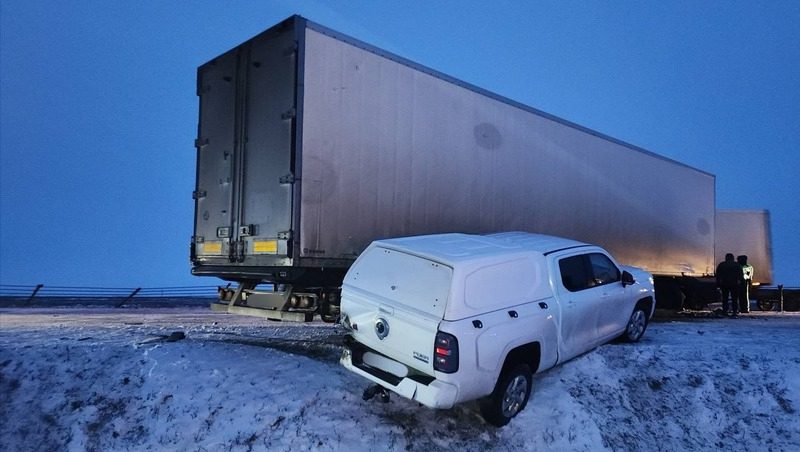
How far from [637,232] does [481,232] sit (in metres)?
6.11

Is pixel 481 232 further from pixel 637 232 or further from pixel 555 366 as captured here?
pixel 637 232

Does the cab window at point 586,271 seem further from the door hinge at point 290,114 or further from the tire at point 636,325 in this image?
the door hinge at point 290,114

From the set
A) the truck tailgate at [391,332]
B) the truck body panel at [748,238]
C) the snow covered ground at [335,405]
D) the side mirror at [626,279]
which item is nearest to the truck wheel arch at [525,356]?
the snow covered ground at [335,405]

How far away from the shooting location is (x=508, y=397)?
5703mm

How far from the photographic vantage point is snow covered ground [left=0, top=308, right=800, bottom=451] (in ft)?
18.1

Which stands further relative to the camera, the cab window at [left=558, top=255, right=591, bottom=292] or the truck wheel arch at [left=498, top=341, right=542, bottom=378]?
the cab window at [left=558, top=255, right=591, bottom=292]

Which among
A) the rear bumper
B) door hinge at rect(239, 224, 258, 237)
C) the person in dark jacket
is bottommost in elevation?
the rear bumper

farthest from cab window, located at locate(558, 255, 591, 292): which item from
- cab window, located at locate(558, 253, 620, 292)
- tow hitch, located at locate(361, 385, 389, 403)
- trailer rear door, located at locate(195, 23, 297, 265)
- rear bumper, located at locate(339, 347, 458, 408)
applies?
trailer rear door, located at locate(195, 23, 297, 265)

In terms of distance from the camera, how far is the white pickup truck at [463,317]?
5113 mm

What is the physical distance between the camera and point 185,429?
553 centimetres

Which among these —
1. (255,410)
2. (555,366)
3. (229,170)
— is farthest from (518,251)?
(229,170)

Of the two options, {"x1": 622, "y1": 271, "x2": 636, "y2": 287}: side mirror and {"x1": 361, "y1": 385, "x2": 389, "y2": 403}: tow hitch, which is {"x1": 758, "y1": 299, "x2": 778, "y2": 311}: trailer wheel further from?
{"x1": 361, "y1": 385, "x2": 389, "y2": 403}: tow hitch

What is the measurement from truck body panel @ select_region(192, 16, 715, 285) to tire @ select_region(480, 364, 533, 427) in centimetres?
299

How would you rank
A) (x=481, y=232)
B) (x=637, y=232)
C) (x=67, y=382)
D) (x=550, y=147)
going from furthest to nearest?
(x=637, y=232) → (x=550, y=147) → (x=481, y=232) → (x=67, y=382)
